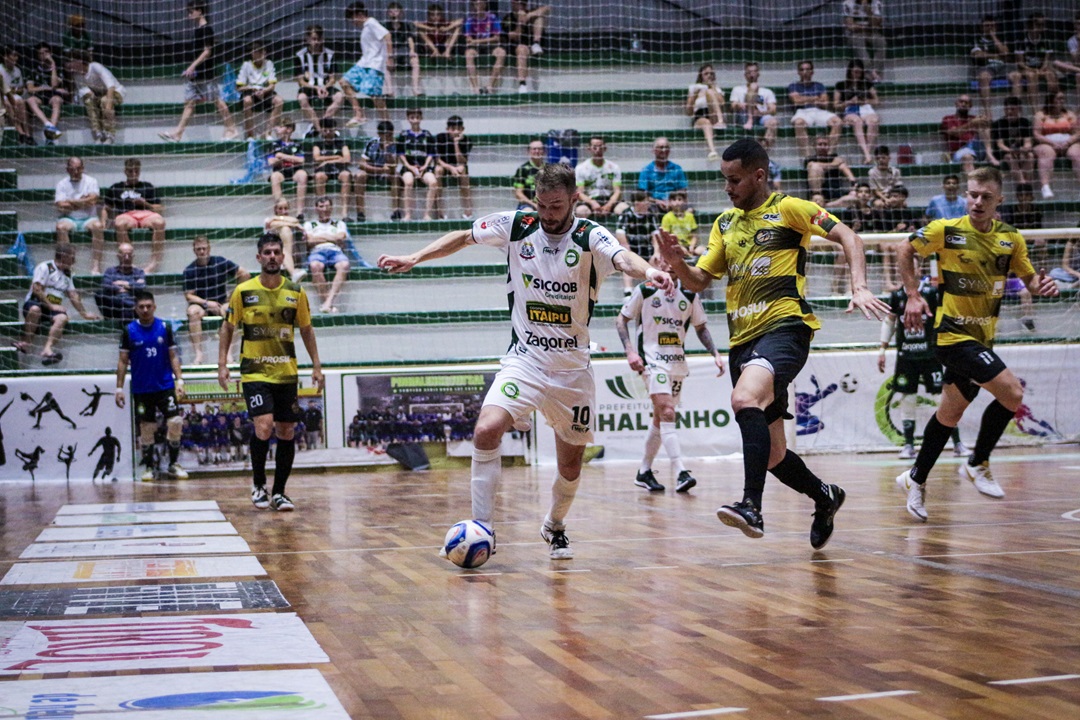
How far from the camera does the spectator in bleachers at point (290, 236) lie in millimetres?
18406

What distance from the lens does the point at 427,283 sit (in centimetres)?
1916

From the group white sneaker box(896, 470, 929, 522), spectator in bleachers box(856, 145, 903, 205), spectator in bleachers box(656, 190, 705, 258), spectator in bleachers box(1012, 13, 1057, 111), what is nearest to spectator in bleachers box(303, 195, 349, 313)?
spectator in bleachers box(656, 190, 705, 258)

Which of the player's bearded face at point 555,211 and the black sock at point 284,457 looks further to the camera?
the black sock at point 284,457

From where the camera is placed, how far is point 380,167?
2006cm

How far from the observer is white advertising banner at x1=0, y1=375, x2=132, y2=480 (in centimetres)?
1569

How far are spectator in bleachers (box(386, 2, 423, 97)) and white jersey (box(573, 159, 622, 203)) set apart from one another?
11.9 feet

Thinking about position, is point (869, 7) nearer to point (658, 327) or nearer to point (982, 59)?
point (982, 59)

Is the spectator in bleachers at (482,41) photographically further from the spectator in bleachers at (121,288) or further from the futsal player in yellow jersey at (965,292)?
the futsal player in yellow jersey at (965,292)

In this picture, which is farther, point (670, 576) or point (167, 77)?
point (167, 77)

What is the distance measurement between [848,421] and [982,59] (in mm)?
9434

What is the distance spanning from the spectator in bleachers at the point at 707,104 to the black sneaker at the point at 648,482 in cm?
1033

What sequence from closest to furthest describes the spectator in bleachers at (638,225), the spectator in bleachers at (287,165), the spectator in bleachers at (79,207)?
the spectator in bleachers at (638,225)
the spectator in bleachers at (79,207)
the spectator in bleachers at (287,165)

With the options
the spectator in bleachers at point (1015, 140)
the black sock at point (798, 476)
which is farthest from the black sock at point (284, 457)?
the spectator in bleachers at point (1015, 140)

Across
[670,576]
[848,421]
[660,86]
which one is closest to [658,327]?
[848,421]
